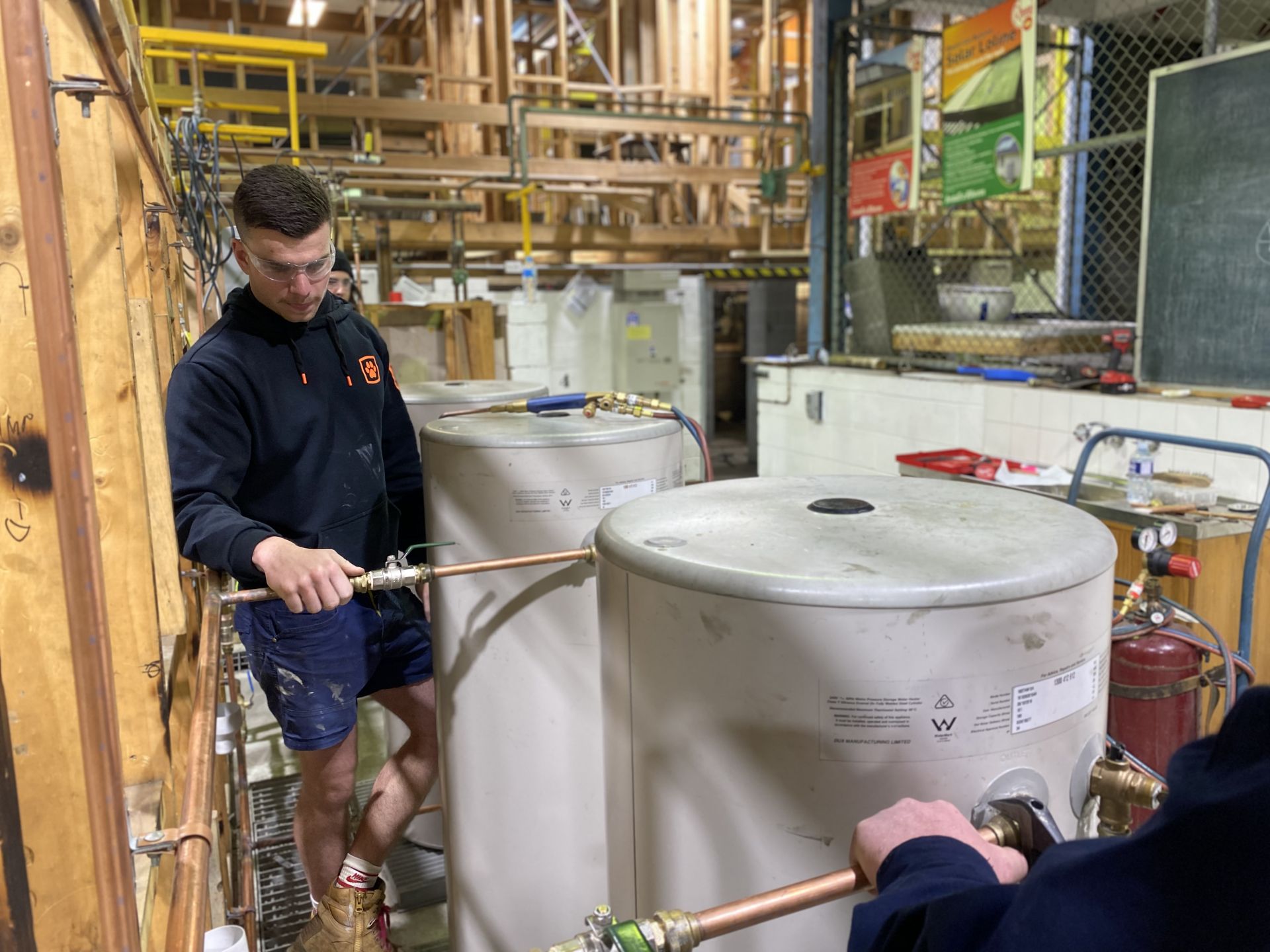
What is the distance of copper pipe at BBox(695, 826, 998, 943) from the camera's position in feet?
2.95

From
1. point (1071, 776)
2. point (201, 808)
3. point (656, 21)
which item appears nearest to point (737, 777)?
point (1071, 776)

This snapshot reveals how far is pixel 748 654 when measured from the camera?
107 centimetres

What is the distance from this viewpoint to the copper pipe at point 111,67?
3.40 ft

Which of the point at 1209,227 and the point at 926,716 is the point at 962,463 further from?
the point at 926,716

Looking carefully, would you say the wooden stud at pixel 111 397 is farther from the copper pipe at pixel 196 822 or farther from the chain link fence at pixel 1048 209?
the chain link fence at pixel 1048 209

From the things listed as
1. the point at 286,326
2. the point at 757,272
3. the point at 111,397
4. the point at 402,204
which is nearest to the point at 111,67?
the point at 111,397

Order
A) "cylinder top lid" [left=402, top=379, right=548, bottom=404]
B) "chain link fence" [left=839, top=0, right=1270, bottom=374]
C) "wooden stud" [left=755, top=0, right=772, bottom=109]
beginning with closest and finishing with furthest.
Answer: "cylinder top lid" [left=402, top=379, right=548, bottom=404], "chain link fence" [left=839, top=0, right=1270, bottom=374], "wooden stud" [left=755, top=0, right=772, bottom=109]

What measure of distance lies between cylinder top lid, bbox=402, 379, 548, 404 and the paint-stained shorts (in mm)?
801

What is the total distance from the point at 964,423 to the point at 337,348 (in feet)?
10.4

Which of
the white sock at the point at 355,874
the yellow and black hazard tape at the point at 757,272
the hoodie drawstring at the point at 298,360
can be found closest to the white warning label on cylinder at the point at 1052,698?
the hoodie drawstring at the point at 298,360

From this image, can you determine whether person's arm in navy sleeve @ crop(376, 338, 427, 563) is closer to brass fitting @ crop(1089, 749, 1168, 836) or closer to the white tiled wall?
brass fitting @ crop(1089, 749, 1168, 836)

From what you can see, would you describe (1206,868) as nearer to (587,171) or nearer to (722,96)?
(587,171)

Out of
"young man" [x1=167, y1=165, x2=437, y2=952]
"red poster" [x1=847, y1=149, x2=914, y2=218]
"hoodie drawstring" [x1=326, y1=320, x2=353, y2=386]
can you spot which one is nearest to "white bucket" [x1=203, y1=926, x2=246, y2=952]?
"young man" [x1=167, y1=165, x2=437, y2=952]

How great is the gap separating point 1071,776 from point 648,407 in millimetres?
1196
